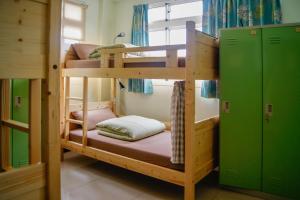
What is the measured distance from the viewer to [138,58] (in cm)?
265

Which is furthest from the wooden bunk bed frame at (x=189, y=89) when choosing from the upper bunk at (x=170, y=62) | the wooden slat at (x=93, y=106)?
the wooden slat at (x=93, y=106)

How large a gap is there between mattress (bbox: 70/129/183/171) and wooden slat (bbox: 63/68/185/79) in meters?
0.80

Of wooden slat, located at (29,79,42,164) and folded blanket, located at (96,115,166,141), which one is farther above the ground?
wooden slat, located at (29,79,42,164)

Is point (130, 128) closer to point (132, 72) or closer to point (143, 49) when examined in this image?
point (132, 72)

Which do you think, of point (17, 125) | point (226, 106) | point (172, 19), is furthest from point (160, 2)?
point (17, 125)

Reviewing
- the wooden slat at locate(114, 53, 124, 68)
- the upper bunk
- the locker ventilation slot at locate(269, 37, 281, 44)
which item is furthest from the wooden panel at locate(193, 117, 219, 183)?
the wooden slat at locate(114, 53, 124, 68)

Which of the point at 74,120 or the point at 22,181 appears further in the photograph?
the point at 74,120

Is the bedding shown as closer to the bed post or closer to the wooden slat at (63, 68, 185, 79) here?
the wooden slat at (63, 68, 185, 79)

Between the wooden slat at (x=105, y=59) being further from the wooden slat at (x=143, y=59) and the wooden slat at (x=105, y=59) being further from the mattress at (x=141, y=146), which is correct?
the mattress at (x=141, y=146)

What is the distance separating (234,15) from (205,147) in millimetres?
1764

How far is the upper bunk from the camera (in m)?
2.20

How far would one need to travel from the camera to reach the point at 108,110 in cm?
407

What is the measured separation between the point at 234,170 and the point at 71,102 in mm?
2676

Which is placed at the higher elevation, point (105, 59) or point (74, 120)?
point (105, 59)
